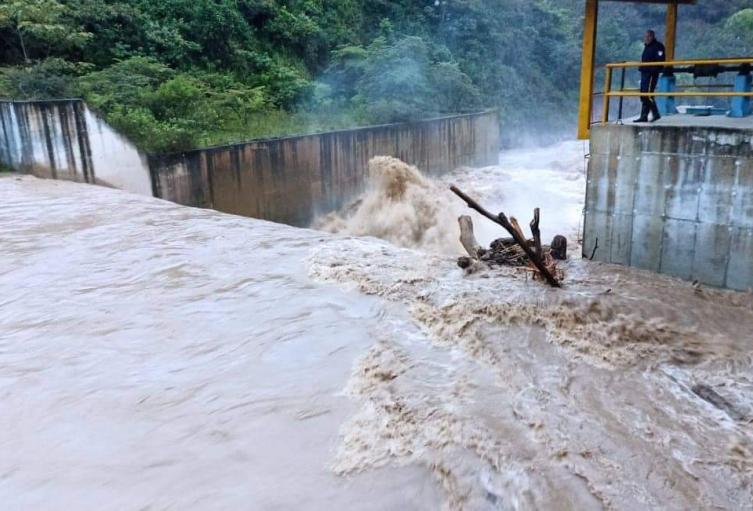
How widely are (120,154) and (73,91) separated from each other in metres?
2.43

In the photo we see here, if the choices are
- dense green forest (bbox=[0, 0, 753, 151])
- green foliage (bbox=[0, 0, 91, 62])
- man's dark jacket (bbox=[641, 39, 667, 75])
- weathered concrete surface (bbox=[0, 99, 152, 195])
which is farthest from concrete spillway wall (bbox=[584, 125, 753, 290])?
green foliage (bbox=[0, 0, 91, 62])

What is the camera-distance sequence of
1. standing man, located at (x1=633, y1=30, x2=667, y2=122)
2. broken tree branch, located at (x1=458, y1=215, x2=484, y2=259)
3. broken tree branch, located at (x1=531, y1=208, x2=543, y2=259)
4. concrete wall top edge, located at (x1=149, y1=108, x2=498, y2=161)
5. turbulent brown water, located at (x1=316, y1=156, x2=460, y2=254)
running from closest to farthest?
1. broken tree branch, located at (x1=531, y1=208, x2=543, y2=259)
2. standing man, located at (x1=633, y1=30, x2=667, y2=122)
3. broken tree branch, located at (x1=458, y1=215, x2=484, y2=259)
4. concrete wall top edge, located at (x1=149, y1=108, x2=498, y2=161)
5. turbulent brown water, located at (x1=316, y1=156, x2=460, y2=254)

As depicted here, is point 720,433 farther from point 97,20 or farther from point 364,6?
point 364,6

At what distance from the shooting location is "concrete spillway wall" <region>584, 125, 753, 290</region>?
7.40 metres

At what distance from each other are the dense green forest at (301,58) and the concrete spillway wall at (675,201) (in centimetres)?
971

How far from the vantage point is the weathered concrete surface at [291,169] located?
46.2ft

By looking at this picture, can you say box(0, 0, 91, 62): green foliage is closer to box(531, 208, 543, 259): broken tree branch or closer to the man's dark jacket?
box(531, 208, 543, 259): broken tree branch

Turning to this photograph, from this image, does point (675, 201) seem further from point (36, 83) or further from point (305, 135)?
point (36, 83)

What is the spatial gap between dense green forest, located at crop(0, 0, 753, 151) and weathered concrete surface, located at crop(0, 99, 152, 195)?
20.4 inches

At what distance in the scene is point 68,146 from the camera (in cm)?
1300

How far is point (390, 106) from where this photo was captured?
68.9 feet

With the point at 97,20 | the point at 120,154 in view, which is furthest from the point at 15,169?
the point at 97,20

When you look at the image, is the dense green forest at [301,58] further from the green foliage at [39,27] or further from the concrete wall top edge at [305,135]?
the concrete wall top edge at [305,135]

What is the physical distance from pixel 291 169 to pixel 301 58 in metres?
10.6
